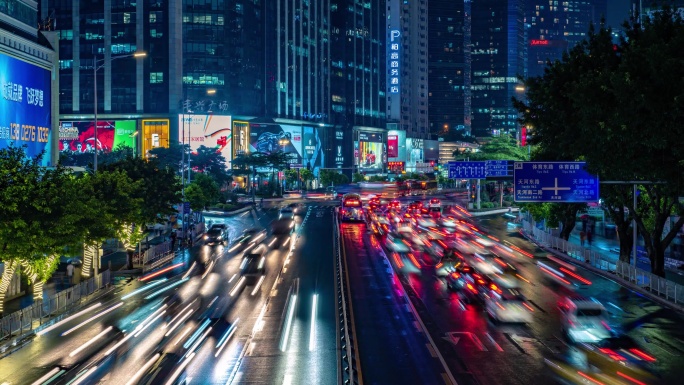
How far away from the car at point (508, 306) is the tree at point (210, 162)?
109m

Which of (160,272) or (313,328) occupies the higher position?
(313,328)

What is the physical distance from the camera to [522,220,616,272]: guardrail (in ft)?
172

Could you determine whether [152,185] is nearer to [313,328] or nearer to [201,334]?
[201,334]

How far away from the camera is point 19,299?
3966 cm

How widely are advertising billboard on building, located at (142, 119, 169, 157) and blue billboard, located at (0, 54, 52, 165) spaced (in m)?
89.2

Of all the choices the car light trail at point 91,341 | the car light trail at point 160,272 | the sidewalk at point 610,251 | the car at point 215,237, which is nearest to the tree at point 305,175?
the sidewalk at point 610,251

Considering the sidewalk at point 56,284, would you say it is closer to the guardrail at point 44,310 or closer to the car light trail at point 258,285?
Answer: the guardrail at point 44,310

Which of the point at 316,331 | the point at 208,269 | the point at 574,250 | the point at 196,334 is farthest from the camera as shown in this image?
the point at 574,250

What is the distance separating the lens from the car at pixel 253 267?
1853 inches

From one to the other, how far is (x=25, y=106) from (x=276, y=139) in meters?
117

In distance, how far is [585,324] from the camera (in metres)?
30.6

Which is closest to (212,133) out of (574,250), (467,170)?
(467,170)

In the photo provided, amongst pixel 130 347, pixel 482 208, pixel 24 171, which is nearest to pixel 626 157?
pixel 130 347

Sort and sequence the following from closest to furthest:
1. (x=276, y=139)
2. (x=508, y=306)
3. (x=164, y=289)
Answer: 1. (x=508, y=306)
2. (x=164, y=289)
3. (x=276, y=139)
